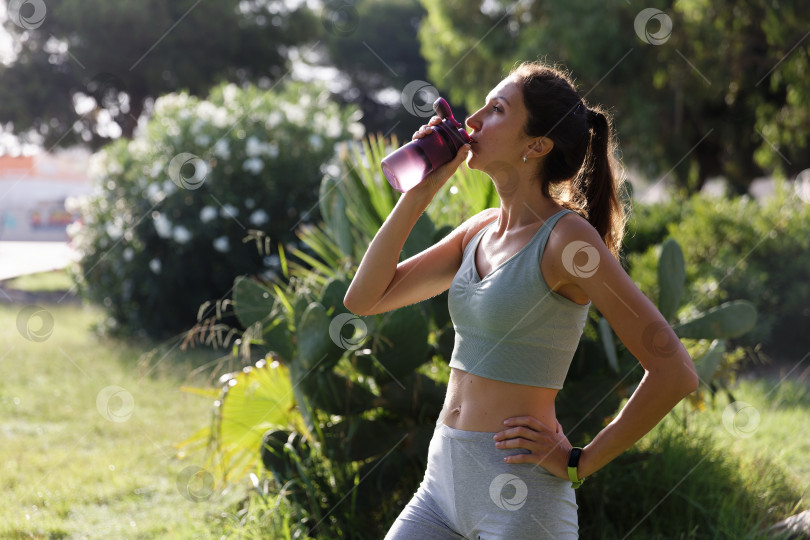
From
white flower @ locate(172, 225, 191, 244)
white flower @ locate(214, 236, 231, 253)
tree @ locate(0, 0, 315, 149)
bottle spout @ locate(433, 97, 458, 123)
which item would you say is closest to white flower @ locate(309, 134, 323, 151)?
white flower @ locate(214, 236, 231, 253)

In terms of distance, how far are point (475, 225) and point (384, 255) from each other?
254mm

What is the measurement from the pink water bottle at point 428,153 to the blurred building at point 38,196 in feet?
85.4

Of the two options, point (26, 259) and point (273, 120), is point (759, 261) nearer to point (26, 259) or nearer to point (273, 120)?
point (273, 120)

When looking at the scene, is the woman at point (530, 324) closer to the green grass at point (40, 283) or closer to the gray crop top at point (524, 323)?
the gray crop top at point (524, 323)

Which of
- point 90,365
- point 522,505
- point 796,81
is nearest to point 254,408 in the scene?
point 522,505

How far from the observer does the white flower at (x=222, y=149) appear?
25.6ft

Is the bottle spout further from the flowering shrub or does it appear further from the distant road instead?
the distant road

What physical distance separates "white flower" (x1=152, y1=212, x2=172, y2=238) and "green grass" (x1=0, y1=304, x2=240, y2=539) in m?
1.12

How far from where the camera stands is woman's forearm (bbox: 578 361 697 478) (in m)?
1.59

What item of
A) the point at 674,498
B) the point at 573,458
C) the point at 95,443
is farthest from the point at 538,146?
the point at 95,443

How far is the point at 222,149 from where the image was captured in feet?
25.6

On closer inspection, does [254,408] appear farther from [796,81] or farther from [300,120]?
[796,81]

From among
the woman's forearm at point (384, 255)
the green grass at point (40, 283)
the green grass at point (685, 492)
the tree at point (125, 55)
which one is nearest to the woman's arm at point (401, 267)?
the woman's forearm at point (384, 255)

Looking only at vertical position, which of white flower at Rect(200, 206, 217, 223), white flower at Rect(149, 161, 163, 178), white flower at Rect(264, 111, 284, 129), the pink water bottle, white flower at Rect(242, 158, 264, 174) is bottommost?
the pink water bottle
